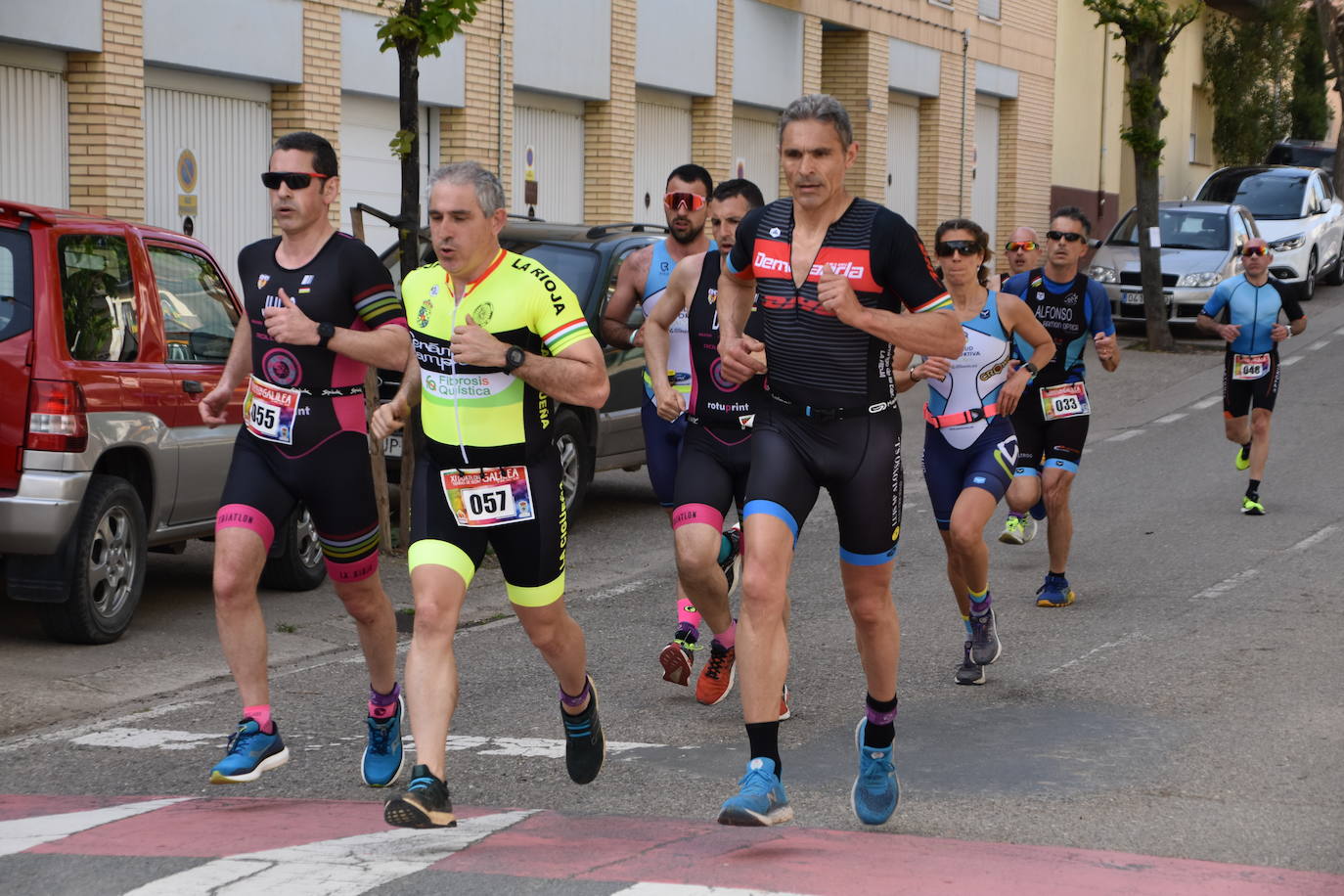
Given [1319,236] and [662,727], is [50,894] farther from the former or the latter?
[1319,236]

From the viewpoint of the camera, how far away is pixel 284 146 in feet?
20.8

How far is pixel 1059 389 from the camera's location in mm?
10344

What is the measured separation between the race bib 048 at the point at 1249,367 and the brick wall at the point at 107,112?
874cm

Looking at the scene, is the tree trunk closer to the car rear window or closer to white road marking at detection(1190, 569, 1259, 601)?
white road marking at detection(1190, 569, 1259, 601)

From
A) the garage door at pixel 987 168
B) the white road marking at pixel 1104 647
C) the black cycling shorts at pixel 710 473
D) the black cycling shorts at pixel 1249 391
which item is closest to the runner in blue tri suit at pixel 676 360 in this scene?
the black cycling shorts at pixel 710 473

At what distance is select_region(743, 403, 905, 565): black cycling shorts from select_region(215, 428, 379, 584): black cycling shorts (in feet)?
4.76

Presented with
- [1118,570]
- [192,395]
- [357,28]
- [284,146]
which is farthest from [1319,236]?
[284,146]

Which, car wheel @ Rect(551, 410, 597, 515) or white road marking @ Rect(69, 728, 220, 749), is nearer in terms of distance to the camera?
white road marking @ Rect(69, 728, 220, 749)

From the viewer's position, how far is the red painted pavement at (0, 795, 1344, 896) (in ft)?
16.3

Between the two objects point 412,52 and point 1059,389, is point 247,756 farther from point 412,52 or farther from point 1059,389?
point 412,52

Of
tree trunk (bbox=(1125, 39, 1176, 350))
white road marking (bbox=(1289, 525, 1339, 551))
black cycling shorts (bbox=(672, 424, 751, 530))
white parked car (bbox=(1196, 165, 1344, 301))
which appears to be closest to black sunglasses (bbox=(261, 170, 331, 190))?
black cycling shorts (bbox=(672, 424, 751, 530))

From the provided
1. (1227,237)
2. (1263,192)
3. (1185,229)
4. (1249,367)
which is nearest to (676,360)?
(1249,367)

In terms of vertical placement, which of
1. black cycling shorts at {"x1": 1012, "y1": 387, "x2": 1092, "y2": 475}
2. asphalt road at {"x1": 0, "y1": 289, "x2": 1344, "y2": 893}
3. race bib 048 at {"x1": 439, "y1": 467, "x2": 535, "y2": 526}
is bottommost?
asphalt road at {"x1": 0, "y1": 289, "x2": 1344, "y2": 893}

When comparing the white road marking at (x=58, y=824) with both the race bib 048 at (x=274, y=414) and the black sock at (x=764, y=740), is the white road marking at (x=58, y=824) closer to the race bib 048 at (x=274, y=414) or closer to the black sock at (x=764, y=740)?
the race bib 048 at (x=274, y=414)
